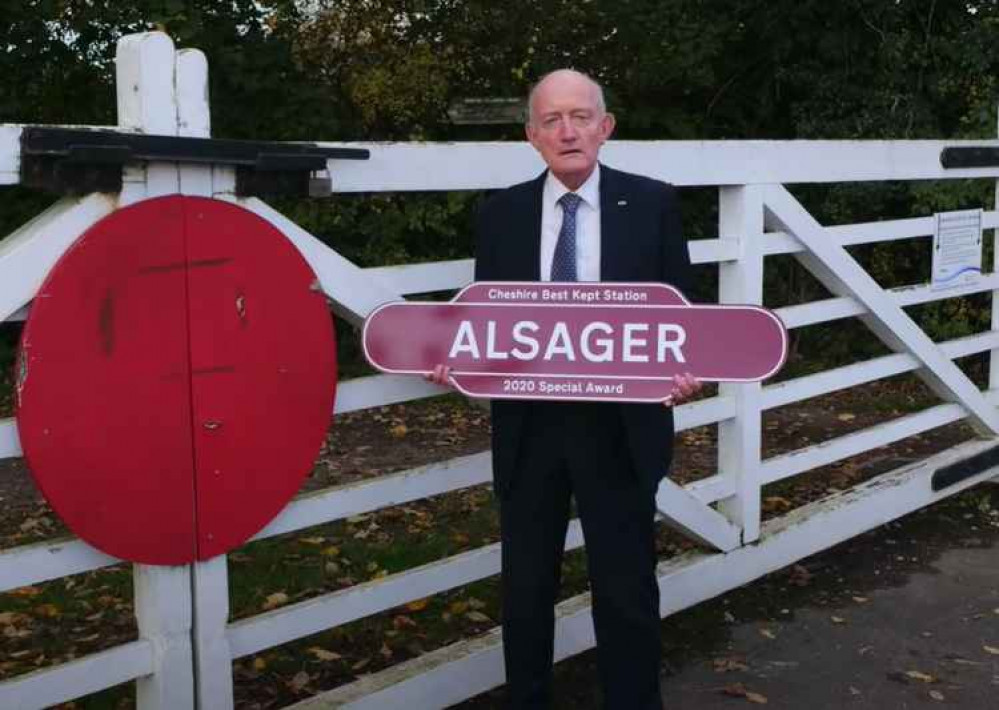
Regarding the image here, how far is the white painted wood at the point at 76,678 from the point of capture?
3.09 metres

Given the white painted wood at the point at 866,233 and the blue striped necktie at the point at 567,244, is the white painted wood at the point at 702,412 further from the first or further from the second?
the blue striped necktie at the point at 567,244

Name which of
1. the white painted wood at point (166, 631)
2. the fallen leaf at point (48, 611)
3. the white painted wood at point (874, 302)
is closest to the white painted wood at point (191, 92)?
the white painted wood at point (166, 631)

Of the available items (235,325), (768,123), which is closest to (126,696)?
(235,325)

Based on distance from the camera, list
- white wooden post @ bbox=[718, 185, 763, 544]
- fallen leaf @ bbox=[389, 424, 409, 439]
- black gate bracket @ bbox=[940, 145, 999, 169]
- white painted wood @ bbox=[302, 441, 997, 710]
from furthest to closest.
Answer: fallen leaf @ bbox=[389, 424, 409, 439] < black gate bracket @ bbox=[940, 145, 999, 169] < white wooden post @ bbox=[718, 185, 763, 544] < white painted wood @ bbox=[302, 441, 997, 710]

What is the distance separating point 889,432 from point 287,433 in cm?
352

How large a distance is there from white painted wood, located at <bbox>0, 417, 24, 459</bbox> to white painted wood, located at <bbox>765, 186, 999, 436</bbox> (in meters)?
3.02

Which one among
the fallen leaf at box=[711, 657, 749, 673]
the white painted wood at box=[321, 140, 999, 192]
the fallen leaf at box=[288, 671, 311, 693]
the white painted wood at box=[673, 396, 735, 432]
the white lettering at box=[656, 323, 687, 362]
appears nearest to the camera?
the white lettering at box=[656, 323, 687, 362]

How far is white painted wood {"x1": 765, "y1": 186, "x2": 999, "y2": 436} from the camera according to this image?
5098mm

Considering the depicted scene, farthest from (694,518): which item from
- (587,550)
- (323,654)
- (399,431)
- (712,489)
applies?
(399,431)

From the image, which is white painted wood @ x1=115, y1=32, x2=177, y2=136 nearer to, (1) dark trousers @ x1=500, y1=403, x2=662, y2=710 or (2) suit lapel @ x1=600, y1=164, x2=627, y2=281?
(2) suit lapel @ x1=600, y1=164, x2=627, y2=281

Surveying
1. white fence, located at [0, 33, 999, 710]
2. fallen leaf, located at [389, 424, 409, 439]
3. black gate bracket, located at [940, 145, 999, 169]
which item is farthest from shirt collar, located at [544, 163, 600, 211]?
fallen leaf, located at [389, 424, 409, 439]

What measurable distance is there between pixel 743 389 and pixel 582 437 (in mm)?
1768

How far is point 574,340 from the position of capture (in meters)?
3.22

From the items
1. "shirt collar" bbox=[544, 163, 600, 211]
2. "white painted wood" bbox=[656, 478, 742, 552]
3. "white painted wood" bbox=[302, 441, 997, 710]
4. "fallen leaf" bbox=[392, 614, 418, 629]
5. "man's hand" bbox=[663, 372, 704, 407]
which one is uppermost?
"shirt collar" bbox=[544, 163, 600, 211]
